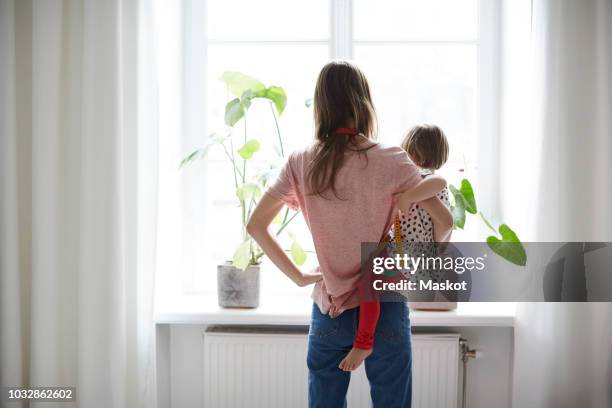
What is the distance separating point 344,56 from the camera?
2.29 metres

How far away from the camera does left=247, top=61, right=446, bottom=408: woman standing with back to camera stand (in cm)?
132

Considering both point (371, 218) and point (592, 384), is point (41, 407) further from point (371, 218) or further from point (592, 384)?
point (592, 384)

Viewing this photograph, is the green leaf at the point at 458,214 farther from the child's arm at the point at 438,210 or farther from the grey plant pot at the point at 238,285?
the grey plant pot at the point at 238,285

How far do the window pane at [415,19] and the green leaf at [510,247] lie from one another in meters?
0.92

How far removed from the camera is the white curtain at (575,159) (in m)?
1.81

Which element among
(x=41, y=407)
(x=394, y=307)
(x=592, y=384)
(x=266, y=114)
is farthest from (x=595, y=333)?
(x=41, y=407)

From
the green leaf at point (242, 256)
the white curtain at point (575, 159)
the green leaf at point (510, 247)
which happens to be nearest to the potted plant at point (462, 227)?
the green leaf at point (510, 247)

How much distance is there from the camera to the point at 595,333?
6.00 ft

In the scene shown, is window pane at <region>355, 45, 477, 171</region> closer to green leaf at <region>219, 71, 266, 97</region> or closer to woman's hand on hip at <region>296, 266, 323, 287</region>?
green leaf at <region>219, 71, 266, 97</region>

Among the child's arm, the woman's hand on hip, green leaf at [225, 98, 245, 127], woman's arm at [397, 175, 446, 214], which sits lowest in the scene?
the woman's hand on hip

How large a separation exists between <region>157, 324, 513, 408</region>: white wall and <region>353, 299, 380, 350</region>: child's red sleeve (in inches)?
32.8

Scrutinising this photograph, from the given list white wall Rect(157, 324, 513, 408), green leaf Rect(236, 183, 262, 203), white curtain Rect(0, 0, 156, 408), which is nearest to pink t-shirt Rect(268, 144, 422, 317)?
green leaf Rect(236, 183, 262, 203)

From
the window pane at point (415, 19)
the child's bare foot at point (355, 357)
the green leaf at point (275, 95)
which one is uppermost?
the window pane at point (415, 19)

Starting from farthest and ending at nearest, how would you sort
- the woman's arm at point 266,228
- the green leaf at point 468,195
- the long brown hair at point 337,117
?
the green leaf at point 468,195
the woman's arm at point 266,228
the long brown hair at point 337,117
